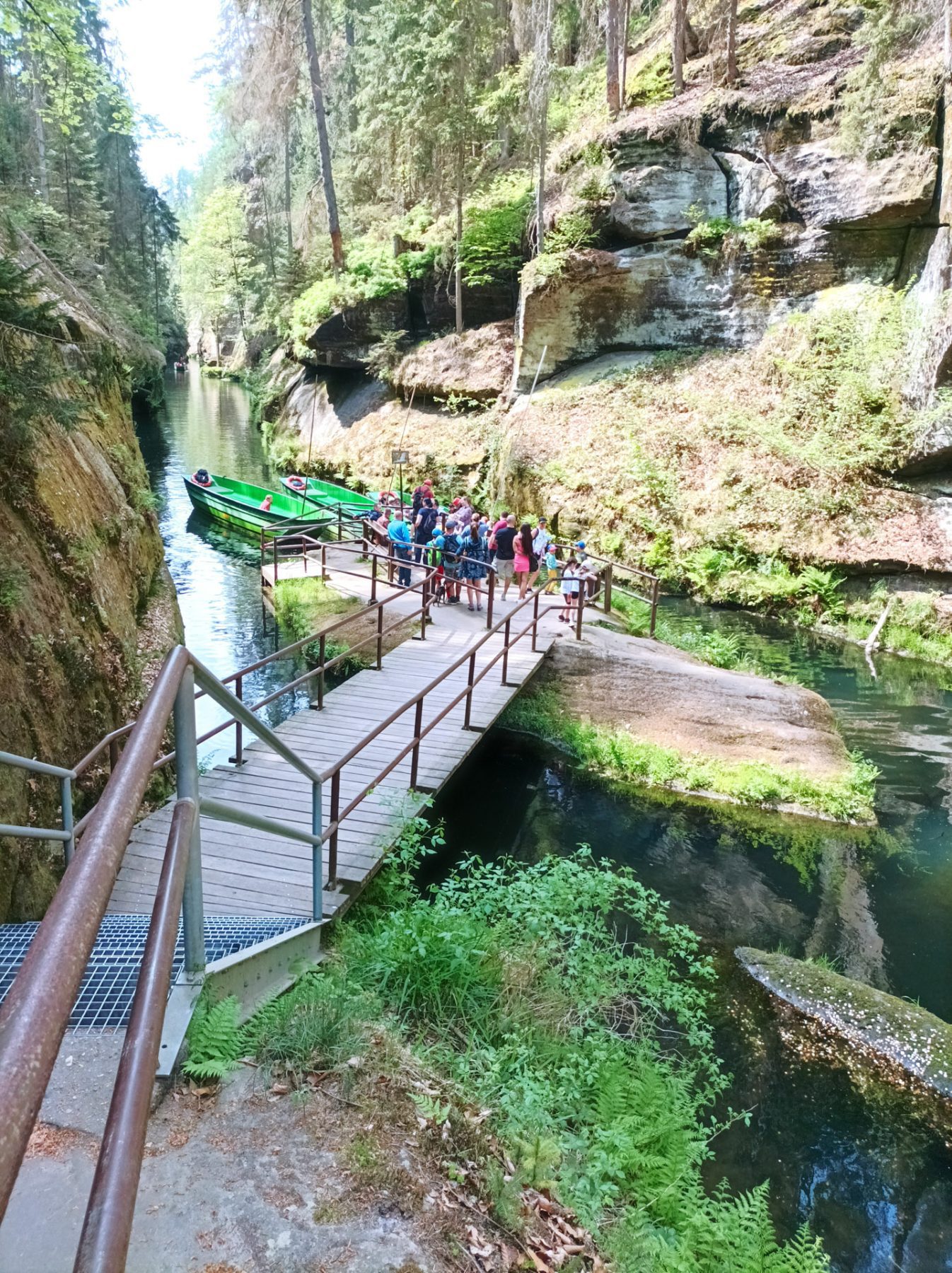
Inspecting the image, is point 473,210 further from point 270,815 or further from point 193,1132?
point 193,1132

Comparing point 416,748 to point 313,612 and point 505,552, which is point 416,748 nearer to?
point 505,552

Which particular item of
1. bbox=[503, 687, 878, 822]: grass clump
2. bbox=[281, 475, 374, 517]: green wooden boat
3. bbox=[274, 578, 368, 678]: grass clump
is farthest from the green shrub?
bbox=[503, 687, 878, 822]: grass clump

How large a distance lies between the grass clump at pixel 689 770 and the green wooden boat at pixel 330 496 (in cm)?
1257

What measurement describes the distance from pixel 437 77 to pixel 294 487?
14285 mm

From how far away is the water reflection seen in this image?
15.0 meters

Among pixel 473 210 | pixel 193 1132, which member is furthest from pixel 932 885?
pixel 473 210

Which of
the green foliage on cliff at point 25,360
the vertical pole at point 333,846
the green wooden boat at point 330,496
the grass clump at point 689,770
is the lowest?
the grass clump at point 689,770

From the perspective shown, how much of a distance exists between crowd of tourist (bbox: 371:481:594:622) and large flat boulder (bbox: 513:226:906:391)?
957cm

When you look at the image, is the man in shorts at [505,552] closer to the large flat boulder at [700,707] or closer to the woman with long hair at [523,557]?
the woman with long hair at [523,557]

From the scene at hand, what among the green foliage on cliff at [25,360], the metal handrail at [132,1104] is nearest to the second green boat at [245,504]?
the green foliage on cliff at [25,360]

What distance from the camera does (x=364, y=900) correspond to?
21.3ft

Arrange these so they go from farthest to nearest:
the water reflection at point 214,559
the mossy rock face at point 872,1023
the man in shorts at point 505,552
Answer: the water reflection at point 214,559 → the man in shorts at point 505,552 → the mossy rock face at point 872,1023

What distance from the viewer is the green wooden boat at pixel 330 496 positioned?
2408 cm

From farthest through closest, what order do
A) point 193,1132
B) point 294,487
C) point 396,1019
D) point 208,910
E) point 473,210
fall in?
point 473,210 < point 294,487 < point 208,910 < point 396,1019 < point 193,1132
